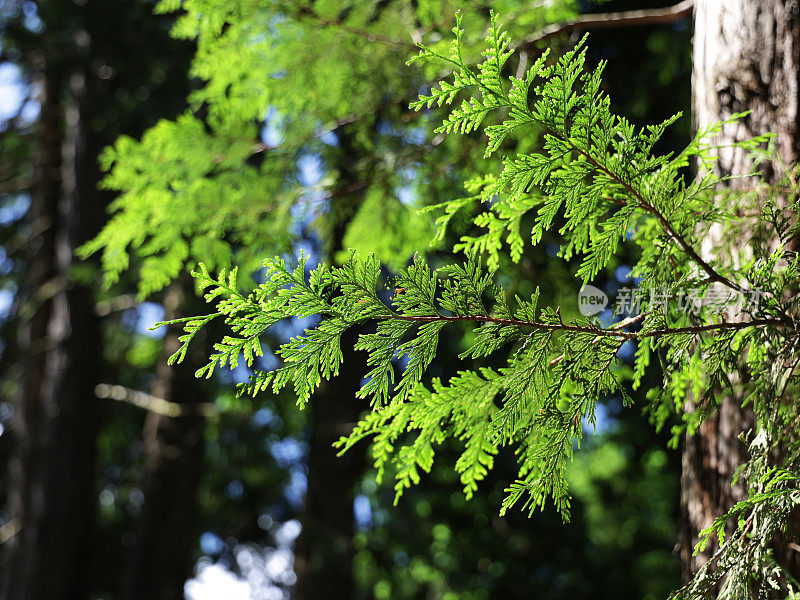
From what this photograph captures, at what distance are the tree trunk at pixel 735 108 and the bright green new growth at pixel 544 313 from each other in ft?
0.99

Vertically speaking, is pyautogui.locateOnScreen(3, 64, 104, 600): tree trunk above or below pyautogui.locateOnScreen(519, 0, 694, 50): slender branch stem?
below

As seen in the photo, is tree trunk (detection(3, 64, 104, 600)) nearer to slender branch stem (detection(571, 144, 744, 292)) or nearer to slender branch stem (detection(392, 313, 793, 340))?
slender branch stem (detection(392, 313, 793, 340))

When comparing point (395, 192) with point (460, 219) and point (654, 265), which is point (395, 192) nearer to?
point (460, 219)

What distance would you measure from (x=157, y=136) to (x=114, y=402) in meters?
7.83

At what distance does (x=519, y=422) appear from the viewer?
1.93 metres

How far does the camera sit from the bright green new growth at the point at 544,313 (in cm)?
175

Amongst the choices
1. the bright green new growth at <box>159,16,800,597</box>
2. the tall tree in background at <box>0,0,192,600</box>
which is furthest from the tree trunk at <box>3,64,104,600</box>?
the bright green new growth at <box>159,16,800,597</box>

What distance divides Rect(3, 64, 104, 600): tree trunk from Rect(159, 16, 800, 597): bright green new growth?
661cm

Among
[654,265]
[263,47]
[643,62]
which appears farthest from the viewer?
[643,62]

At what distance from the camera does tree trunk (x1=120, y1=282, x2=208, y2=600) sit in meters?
8.16

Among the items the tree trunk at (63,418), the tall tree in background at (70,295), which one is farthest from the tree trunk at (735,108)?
the tree trunk at (63,418)

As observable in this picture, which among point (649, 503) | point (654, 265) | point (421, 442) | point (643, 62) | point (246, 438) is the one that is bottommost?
point (649, 503)

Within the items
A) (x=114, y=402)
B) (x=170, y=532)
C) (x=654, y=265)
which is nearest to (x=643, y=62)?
(x=654, y=265)

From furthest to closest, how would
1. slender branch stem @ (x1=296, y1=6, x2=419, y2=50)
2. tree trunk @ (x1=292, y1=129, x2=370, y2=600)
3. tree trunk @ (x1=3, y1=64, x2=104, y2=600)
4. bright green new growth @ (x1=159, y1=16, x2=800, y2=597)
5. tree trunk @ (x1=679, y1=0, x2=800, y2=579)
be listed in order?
tree trunk @ (x1=3, y1=64, x2=104, y2=600) < tree trunk @ (x1=292, y1=129, x2=370, y2=600) < slender branch stem @ (x1=296, y1=6, x2=419, y2=50) < tree trunk @ (x1=679, y1=0, x2=800, y2=579) < bright green new growth @ (x1=159, y1=16, x2=800, y2=597)
